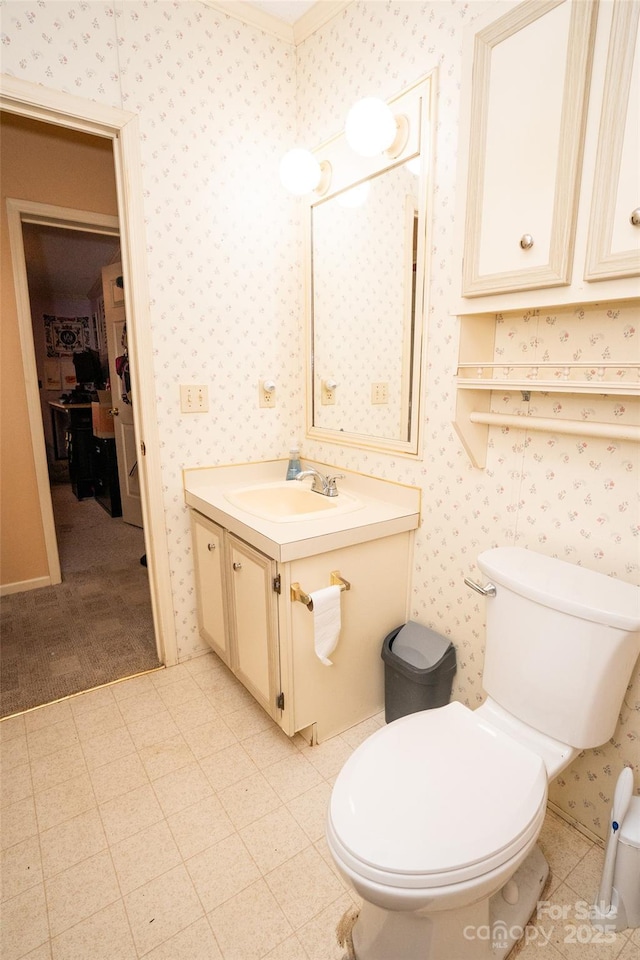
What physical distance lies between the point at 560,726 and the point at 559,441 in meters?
0.72

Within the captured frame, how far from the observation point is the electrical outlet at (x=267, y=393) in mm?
2188

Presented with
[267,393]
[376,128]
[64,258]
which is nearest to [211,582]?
[267,393]

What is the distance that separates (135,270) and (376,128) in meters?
0.98

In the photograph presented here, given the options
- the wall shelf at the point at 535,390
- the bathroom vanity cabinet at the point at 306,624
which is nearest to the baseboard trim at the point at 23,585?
the bathroom vanity cabinet at the point at 306,624

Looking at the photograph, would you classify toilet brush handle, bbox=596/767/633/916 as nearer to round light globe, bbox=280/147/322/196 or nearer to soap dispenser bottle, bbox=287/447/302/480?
soap dispenser bottle, bbox=287/447/302/480

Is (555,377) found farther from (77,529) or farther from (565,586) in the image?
(77,529)

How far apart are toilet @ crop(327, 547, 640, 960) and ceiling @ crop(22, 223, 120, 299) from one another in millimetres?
3315

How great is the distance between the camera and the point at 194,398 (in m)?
2.03

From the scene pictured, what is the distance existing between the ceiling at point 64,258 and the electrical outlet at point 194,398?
71.3 inches

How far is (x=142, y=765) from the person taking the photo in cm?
162

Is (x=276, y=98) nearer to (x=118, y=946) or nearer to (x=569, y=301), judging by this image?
(x=569, y=301)

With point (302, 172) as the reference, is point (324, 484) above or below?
below

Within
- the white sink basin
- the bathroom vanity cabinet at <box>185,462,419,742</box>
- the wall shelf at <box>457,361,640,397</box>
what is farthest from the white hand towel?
the wall shelf at <box>457,361,640,397</box>

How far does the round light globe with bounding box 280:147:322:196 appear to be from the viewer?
1.89 metres
